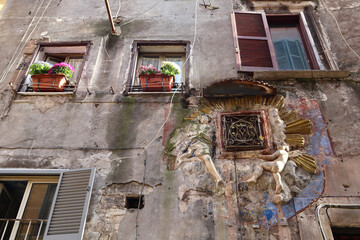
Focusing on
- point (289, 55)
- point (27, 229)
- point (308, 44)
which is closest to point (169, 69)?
point (289, 55)

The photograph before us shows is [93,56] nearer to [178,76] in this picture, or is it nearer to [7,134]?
[178,76]

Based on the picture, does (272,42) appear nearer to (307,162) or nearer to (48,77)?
(307,162)

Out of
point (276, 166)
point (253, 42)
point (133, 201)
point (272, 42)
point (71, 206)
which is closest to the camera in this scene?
point (71, 206)

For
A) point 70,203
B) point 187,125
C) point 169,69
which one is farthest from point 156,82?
point 70,203

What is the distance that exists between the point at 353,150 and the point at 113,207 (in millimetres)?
4006

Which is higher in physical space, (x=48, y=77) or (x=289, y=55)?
(x=289, y=55)

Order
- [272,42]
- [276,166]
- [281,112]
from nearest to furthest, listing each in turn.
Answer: [276,166], [281,112], [272,42]

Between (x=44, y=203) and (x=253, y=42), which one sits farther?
(x=253, y=42)

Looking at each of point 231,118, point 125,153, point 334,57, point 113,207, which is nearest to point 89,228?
point 113,207

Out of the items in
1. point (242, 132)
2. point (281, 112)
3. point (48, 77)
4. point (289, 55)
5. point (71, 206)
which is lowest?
point (71, 206)

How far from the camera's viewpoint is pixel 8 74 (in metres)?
7.28

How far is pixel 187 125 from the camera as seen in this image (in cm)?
621

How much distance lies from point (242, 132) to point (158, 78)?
200 cm

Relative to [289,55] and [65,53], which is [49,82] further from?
[289,55]
